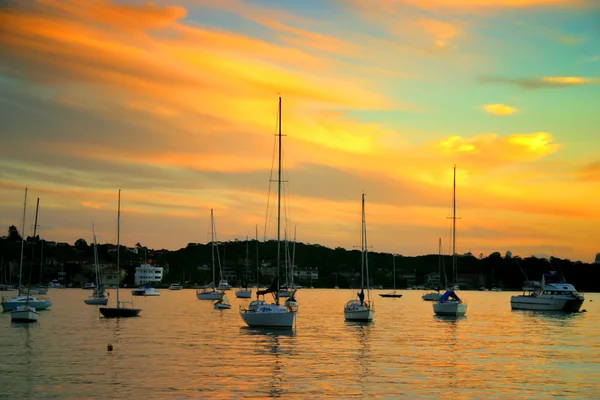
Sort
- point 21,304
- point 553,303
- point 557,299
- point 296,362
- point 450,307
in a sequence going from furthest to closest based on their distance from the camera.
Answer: point 553,303 < point 557,299 < point 450,307 < point 21,304 < point 296,362

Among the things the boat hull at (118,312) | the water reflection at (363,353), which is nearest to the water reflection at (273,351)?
the water reflection at (363,353)

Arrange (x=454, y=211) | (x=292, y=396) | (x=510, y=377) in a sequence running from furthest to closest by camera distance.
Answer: (x=454, y=211), (x=510, y=377), (x=292, y=396)

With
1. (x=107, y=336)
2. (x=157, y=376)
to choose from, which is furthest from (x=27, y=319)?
(x=157, y=376)

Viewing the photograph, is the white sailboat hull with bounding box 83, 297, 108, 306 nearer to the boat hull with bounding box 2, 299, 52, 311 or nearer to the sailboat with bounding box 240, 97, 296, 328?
the boat hull with bounding box 2, 299, 52, 311

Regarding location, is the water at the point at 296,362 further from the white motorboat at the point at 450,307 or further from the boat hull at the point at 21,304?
the boat hull at the point at 21,304

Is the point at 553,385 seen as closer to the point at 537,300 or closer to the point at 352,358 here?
the point at 352,358

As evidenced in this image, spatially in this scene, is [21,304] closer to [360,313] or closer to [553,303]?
[360,313]

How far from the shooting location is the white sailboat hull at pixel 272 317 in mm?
70469

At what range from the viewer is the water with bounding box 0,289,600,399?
3891 cm

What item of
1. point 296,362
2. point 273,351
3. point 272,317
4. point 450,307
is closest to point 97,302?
point 450,307

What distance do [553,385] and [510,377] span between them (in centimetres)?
327

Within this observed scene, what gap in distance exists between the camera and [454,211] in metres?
115

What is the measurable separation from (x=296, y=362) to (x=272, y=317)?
21.2 meters

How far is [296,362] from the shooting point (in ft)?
163
